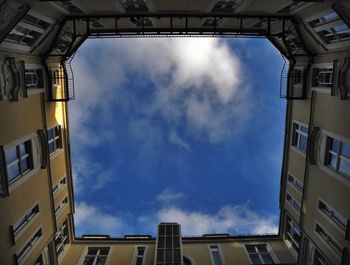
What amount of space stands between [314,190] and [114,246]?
45.2 feet

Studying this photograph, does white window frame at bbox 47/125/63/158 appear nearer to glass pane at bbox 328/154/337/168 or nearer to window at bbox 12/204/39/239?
window at bbox 12/204/39/239

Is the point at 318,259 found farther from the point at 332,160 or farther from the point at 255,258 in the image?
the point at 332,160

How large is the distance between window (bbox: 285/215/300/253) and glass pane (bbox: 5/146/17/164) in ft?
55.6

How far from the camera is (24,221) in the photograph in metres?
16.1

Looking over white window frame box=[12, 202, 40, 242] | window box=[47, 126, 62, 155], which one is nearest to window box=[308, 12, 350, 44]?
window box=[47, 126, 62, 155]

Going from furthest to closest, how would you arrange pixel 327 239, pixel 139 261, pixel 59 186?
pixel 139 261 → pixel 59 186 → pixel 327 239

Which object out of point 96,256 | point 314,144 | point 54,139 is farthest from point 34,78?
point 314,144

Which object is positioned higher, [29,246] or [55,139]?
[55,139]

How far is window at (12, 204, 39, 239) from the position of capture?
589 inches

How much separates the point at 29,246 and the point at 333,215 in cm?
1530

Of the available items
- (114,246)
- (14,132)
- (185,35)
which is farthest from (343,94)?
(114,246)

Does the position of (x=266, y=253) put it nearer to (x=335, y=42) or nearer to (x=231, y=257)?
(x=231, y=257)

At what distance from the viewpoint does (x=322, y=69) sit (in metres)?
16.9

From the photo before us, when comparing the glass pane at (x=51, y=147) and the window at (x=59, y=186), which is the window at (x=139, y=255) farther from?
the glass pane at (x=51, y=147)
